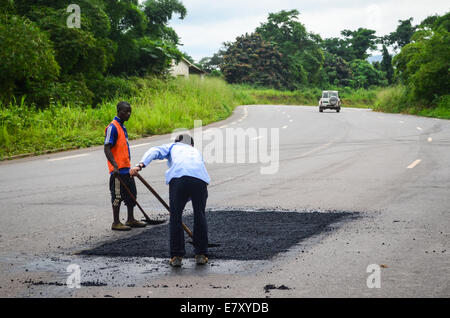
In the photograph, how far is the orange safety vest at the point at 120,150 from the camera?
7788 millimetres

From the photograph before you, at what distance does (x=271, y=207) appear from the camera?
9.47m

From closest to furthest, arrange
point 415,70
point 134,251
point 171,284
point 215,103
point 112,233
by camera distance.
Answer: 1. point 171,284
2. point 134,251
3. point 112,233
4. point 215,103
5. point 415,70

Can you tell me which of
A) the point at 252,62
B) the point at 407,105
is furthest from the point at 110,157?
the point at 252,62

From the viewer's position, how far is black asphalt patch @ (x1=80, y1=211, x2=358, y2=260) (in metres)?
6.62

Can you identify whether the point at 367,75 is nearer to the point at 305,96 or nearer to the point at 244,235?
the point at 305,96

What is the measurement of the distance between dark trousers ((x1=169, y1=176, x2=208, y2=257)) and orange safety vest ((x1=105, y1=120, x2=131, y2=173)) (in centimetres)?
187

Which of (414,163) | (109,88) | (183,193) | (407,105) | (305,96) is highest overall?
(305,96)

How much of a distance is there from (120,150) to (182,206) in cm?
200

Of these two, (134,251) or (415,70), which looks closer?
(134,251)

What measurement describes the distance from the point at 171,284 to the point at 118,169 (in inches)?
108

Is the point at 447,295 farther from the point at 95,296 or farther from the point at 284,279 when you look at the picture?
the point at 95,296

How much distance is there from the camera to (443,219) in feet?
27.7

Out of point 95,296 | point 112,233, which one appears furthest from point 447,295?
point 112,233

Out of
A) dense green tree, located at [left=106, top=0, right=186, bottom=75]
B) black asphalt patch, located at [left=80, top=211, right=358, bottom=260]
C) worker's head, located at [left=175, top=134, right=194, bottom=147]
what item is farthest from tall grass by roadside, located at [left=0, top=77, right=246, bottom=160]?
worker's head, located at [left=175, top=134, right=194, bottom=147]
